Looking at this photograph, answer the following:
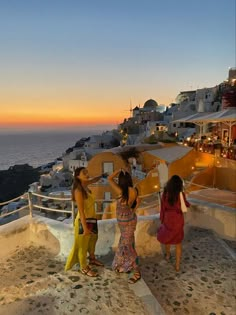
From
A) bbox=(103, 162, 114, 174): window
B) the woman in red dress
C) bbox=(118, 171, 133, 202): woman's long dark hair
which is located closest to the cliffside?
bbox=(103, 162, 114, 174): window

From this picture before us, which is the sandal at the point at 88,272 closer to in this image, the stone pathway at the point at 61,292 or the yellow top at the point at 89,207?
the stone pathway at the point at 61,292

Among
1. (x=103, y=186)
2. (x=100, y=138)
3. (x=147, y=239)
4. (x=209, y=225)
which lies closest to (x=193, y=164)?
(x=103, y=186)

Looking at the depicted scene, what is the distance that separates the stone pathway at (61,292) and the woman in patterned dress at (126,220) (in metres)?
0.17

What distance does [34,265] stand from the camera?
4500mm

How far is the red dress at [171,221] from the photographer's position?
446 centimetres

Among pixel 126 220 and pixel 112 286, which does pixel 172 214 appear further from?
pixel 112 286

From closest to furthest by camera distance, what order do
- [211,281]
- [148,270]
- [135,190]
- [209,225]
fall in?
[135,190], [211,281], [148,270], [209,225]

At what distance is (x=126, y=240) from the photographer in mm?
4113

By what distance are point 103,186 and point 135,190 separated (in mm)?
14370

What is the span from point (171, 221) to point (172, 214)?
132mm

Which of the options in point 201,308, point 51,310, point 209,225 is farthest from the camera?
point 209,225

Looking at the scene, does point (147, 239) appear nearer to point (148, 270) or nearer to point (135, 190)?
point (148, 270)

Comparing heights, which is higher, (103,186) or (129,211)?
(129,211)

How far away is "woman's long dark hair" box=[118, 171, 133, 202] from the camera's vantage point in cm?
381
